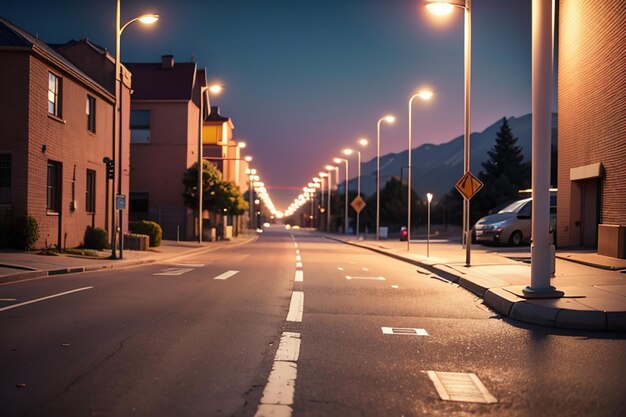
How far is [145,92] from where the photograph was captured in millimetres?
47812

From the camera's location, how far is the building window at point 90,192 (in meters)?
28.2

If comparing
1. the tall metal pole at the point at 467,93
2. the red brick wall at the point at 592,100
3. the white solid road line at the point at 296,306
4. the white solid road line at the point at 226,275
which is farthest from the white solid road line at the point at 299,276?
the red brick wall at the point at 592,100

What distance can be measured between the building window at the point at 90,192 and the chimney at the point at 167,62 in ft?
79.1

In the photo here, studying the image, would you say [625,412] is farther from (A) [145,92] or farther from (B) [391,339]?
(A) [145,92]

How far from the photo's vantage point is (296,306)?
10.8 meters

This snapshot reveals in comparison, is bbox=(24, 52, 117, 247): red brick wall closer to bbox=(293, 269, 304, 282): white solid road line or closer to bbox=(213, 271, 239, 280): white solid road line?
bbox=(213, 271, 239, 280): white solid road line

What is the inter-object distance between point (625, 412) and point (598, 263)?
40.0ft

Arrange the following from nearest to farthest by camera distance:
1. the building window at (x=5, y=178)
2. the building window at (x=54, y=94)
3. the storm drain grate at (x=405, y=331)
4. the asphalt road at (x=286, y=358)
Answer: the asphalt road at (x=286, y=358) < the storm drain grate at (x=405, y=331) < the building window at (x=5, y=178) < the building window at (x=54, y=94)

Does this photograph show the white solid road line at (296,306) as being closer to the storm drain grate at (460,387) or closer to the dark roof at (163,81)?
the storm drain grate at (460,387)

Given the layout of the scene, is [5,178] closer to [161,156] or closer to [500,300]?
[500,300]

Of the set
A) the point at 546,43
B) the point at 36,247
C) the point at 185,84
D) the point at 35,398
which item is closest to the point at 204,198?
the point at 185,84

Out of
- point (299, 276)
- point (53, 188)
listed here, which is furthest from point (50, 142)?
point (299, 276)

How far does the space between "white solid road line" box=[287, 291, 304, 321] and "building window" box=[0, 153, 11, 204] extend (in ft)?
43.7

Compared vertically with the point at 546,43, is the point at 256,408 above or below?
below
